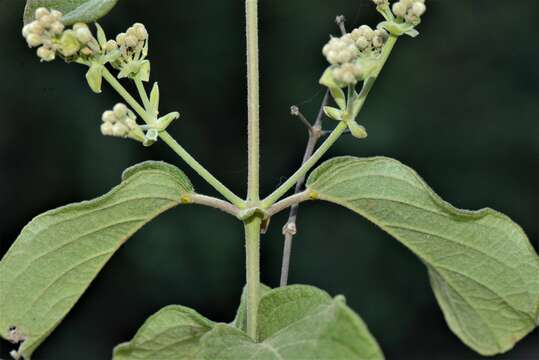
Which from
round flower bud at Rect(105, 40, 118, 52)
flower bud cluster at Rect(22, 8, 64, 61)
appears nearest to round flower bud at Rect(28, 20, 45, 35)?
flower bud cluster at Rect(22, 8, 64, 61)

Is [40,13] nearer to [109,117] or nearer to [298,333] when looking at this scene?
[109,117]

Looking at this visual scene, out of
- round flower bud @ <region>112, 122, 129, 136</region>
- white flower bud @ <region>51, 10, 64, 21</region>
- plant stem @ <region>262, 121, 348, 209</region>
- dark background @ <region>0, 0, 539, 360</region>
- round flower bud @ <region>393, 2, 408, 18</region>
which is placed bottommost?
dark background @ <region>0, 0, 539, 360</region>

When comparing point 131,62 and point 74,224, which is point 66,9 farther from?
point 74,224

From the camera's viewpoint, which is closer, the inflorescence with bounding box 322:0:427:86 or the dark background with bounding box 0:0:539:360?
the inflorescence with bounding box 322:0:427:86

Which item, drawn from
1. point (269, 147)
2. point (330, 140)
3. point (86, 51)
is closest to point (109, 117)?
point (86, 51)

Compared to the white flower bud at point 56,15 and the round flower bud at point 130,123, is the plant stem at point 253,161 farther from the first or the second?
the white flower bud at point 56,15

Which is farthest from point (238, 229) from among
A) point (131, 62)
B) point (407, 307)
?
point (131, 62)

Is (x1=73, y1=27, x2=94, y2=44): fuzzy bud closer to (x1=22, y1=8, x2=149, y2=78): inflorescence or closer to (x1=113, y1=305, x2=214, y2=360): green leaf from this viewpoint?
(x1=22, y1=8, x2=149, y2=78): inflorescence
